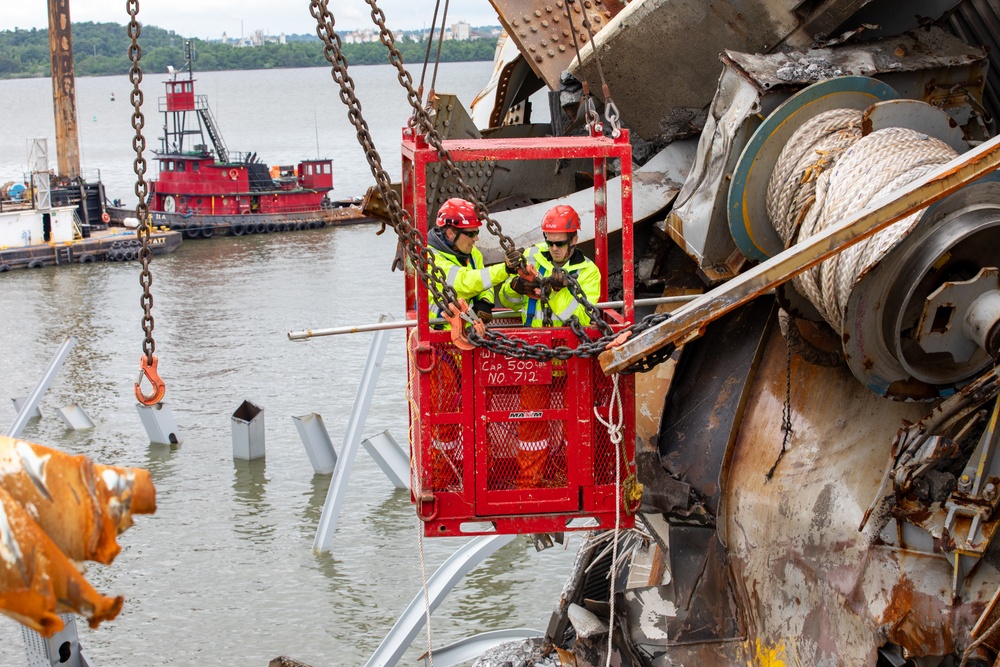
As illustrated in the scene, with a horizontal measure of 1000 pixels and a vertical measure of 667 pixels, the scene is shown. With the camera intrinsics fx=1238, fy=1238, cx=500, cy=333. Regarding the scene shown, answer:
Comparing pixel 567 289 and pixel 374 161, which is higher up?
pixel 374 161

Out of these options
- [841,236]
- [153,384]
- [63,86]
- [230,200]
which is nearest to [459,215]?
[153,384]

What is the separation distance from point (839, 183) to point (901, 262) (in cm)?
58

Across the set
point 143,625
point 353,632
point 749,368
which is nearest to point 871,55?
point 749,368

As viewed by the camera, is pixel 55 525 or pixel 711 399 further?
pixel 711 399

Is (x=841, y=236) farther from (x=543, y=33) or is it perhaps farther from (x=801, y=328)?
(x=543, y=33)

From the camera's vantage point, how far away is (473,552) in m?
11.8

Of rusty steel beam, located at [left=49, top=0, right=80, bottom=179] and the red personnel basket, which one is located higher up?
rusty steel beam, located at [left=49, top=0, right=80, bottom=179]

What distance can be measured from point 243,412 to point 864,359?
15.0 m

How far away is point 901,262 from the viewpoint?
615 cm

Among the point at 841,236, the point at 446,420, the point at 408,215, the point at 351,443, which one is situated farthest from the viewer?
the point at 351,443

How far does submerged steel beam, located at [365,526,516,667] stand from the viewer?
1137 cm

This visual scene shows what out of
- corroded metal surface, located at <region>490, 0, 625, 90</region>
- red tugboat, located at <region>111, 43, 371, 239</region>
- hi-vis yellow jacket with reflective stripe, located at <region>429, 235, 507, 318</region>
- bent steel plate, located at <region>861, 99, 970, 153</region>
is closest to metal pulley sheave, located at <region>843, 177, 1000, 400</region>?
bent steel plate, located at <region>861, 99, 970, 153</region>

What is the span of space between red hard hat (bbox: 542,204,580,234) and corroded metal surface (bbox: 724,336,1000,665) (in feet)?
5.44

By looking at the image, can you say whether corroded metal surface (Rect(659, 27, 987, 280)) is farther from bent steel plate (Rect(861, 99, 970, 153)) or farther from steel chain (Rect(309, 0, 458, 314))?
steel chain (Rect(309, 0, 458, 314))
